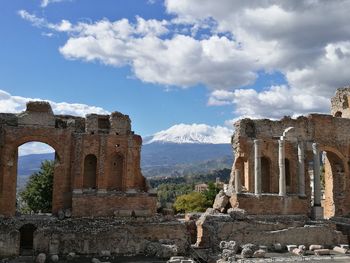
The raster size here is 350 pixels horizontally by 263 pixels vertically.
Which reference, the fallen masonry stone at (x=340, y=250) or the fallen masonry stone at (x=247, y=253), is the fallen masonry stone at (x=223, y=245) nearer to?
the fallen masonry stone at (x=247, y=253)

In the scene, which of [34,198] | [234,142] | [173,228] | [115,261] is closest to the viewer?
[115,261]

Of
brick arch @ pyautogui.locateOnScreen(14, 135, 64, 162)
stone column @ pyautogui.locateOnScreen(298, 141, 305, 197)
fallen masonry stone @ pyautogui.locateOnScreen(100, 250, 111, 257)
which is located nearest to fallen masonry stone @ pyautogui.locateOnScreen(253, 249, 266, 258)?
fallen masonry stone @ pyautogui.locateOnScreen(100, 250, 111, 257)

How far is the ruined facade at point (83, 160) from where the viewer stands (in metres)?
24.1

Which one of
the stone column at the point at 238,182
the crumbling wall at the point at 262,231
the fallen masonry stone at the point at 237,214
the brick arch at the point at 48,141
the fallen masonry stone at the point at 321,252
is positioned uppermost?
the brick arch at the point at 48,141

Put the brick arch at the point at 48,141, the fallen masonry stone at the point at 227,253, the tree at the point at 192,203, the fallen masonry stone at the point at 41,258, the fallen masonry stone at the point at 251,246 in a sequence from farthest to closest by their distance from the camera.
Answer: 1. the tree at the point at 192,203
2. the brick arch at the point at 48,141
3. the fallen masonry stone at the point at 251,246
4. the fallen masonry stone at the point at 227,253
5. the fallen masonry stone at the point at 41,258

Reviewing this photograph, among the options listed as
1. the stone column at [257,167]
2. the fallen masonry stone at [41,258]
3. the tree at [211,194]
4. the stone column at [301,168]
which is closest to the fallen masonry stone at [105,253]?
the fallen masonry stone at [41,258]

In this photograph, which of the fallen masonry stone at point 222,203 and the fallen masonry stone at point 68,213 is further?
the fallen masonry stone at point 222,203

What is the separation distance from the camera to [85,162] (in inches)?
1027

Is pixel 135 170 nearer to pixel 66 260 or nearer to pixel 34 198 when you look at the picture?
pixel 66 260

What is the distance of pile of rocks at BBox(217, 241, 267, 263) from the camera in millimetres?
21663

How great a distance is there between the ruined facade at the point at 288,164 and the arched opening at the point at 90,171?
869cm

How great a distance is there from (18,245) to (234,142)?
15.0 meters

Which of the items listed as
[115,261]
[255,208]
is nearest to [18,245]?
[115,261]

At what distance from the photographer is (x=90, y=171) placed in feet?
86.1
